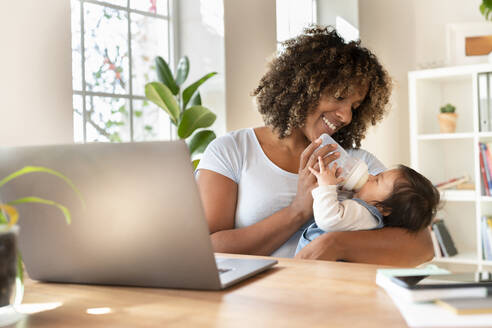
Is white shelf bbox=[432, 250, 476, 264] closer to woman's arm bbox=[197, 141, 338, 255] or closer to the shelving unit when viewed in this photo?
the shelving unit

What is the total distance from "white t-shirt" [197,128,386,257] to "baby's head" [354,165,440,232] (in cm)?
23

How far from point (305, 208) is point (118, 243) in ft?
2.60

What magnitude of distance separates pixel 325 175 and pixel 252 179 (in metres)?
0.27

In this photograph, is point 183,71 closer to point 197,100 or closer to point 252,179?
point 197,100

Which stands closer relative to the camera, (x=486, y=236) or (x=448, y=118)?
(x=486, y=236)

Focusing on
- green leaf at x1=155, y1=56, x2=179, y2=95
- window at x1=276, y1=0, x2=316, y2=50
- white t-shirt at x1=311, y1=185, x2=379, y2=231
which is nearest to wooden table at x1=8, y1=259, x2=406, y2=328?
white t-shirt at x1=311, y1=185, x2=379, y2=231

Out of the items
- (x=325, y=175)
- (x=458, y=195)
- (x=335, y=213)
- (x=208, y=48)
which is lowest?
(x=458, y=195)

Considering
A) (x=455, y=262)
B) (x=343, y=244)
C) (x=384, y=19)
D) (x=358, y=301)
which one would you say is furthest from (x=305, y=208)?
(x=384, y=19)

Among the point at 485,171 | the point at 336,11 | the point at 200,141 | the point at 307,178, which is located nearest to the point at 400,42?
the point at 336,11

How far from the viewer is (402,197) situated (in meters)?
1.60

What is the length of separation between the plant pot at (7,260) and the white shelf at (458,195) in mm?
3169

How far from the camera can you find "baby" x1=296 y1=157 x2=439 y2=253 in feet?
4.83

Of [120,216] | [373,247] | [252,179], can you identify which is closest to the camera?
[120,216]

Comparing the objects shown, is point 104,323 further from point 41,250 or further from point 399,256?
point 399,256
